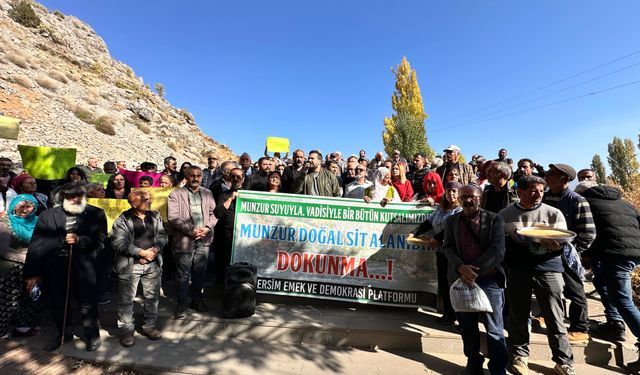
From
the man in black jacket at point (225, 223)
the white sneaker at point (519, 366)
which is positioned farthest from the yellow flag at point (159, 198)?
the white sneaker at point (519, 366)

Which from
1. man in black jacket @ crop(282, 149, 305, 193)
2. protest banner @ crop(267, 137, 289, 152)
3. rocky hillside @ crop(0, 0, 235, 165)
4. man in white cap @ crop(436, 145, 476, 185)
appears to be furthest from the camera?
rocky hillside @ crop(0, 0, 235, 165)

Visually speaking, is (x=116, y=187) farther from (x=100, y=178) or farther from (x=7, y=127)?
(x=7, y=127)

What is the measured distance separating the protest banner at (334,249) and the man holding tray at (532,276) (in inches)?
→ 50.6

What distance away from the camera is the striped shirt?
3348 mm

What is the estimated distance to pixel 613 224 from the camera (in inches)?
140

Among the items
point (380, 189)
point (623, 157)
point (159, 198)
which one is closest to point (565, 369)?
point (380, 189)

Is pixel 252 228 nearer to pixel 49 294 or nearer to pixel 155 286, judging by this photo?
pixel 155 286

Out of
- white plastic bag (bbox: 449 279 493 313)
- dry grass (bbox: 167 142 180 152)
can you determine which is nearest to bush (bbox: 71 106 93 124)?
dry grass (bbox: 167 142 180 152)

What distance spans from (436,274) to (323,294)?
1.79 meters

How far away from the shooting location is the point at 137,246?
381cm

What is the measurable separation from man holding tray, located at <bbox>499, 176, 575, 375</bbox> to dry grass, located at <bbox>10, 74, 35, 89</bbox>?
29.5 m

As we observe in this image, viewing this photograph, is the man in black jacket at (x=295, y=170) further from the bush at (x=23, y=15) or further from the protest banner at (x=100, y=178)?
the bush at (x=23, y=15)

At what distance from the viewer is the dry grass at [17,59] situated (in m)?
22.3

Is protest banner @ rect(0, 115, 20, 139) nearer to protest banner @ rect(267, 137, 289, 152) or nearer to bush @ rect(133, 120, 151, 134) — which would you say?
protest banner @ rect(267, 137, 289, 152)
